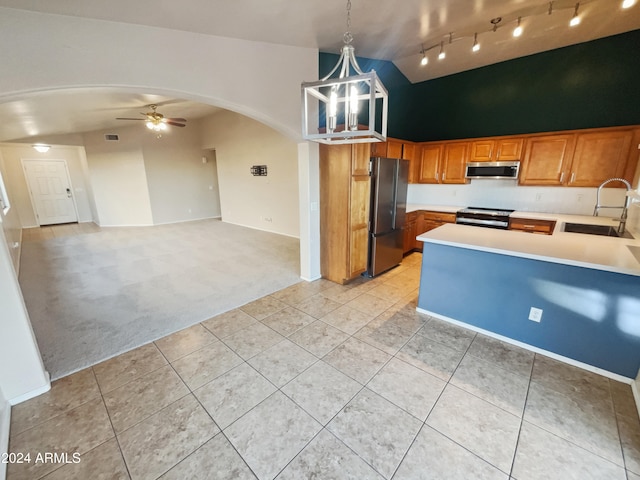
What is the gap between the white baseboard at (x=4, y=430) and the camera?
139cm

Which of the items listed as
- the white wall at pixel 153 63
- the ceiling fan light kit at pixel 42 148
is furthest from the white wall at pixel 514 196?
the ceiling fan light kit at pixel 42 148

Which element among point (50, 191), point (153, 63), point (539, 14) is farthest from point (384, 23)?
point (50, 191)

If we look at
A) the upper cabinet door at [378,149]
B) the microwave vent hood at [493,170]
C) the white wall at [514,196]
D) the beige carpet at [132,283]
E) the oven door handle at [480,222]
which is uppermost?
the upper cabinet door at [378,149]

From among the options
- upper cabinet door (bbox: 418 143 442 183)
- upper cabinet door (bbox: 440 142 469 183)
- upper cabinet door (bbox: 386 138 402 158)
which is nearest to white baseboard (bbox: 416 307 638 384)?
upper cabinet door (bbox: 386 138 402 158)

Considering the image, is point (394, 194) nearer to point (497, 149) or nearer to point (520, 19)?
point (497, 149)

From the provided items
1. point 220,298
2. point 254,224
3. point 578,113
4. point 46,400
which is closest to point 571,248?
point 578,113

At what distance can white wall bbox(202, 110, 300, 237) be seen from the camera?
616 centimetres

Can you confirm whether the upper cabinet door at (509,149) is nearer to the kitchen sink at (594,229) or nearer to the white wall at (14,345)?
the kitchen sink at (594,229)

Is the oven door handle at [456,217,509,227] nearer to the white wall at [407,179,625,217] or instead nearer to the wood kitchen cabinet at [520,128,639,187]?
the white wall at [407,179,625,217]

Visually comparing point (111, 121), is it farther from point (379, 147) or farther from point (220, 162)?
point (379, 147)

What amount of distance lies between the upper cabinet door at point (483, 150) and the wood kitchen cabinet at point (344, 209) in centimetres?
223

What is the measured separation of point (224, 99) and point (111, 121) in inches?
208

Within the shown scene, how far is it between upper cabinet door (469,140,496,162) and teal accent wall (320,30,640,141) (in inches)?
12.5

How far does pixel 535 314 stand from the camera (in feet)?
7.50
